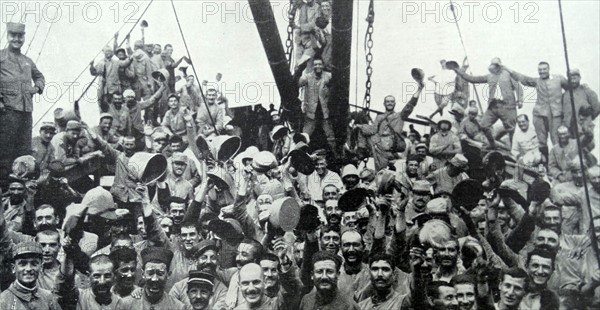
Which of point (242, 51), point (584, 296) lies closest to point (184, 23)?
point (242, 51)

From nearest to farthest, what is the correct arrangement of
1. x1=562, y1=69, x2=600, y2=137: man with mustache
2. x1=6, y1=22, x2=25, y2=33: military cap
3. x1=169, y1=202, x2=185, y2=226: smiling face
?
x1=169, y1=202, x2=185, y2=226: smiling face < x1=562, y1=69, x2=600, y2=137: man with mustache < x1=6, y1=22, x2=25, y2=33: military cap

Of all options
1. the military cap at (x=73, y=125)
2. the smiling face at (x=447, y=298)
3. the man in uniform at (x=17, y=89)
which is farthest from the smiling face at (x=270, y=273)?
the man in uniform at (x=17, y=89)

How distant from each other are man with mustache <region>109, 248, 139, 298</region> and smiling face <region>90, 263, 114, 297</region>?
0.07 metres

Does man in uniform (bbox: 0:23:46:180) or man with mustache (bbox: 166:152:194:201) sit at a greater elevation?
man in uniform (bbox: 0:23:46:180)

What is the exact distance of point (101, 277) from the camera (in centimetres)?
598

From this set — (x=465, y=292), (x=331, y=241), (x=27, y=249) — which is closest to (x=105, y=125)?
(x=27, y=249)

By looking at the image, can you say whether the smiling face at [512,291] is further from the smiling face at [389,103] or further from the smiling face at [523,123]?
the smiling face at [389,103]

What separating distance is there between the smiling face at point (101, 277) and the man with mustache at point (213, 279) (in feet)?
1.68

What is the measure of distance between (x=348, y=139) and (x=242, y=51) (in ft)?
4.50

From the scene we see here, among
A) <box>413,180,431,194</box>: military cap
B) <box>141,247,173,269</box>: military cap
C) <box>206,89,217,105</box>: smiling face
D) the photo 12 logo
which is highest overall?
the photo 12 logo

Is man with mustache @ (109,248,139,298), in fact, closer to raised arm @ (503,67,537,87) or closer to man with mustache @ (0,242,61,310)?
man with mustache @ (0,242,61,310)

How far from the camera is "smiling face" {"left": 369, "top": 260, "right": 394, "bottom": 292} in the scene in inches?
229

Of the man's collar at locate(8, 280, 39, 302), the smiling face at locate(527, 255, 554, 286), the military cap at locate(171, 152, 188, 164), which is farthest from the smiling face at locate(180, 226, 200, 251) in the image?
the smiling face at locate(527, 255, 554, 286)

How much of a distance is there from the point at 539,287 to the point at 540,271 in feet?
0.41
